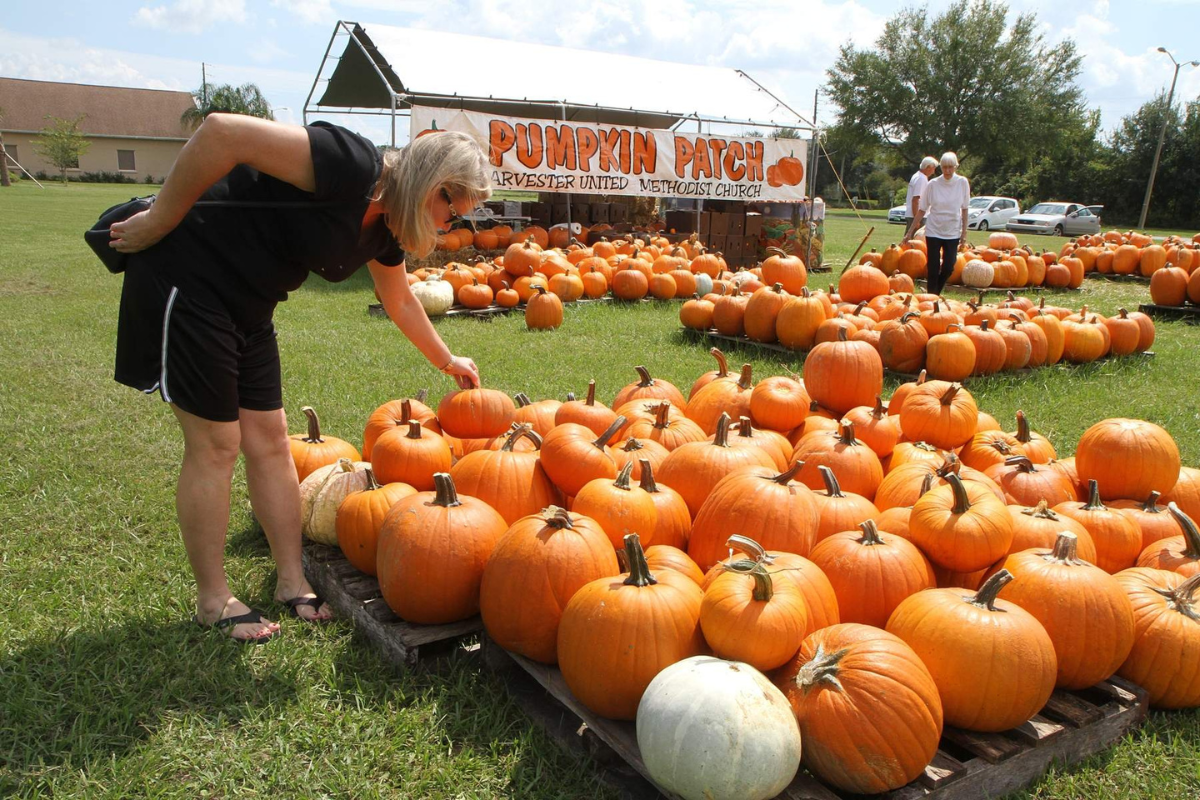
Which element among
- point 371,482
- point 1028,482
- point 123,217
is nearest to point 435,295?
point 371,482

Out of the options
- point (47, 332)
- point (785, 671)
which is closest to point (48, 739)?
point (785, 671)

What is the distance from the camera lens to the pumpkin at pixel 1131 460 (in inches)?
129

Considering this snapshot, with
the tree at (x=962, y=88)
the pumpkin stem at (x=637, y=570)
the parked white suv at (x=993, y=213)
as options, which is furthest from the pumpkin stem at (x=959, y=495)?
the tree at (x=962, y=88)

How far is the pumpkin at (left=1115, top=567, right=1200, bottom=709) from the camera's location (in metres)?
2.45

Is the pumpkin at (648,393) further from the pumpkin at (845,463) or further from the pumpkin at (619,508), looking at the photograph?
the pumpkin at (619,508)

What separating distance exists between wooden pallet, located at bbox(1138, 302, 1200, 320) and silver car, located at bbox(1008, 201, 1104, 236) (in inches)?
1013

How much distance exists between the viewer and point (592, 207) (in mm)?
15516

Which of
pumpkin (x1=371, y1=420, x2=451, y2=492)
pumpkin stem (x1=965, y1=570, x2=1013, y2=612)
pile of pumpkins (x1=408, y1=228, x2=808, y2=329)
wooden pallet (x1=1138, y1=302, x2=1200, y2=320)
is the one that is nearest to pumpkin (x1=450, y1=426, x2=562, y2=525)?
pumpkin (x1=371, y1=420, x2=451, y2=492)

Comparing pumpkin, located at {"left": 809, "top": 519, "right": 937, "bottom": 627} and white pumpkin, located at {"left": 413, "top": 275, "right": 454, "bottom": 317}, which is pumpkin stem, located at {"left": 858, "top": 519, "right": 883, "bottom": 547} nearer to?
pumpkin, located at {"left": 809, "top": 519, "right": 937, "bottom": 627}

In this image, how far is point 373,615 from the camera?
2.79 metres

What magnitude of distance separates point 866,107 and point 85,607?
5485 cm

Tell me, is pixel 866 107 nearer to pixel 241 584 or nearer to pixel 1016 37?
pixel 1016 37

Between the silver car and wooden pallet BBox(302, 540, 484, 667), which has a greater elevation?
the silver car

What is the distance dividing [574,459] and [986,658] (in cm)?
148
